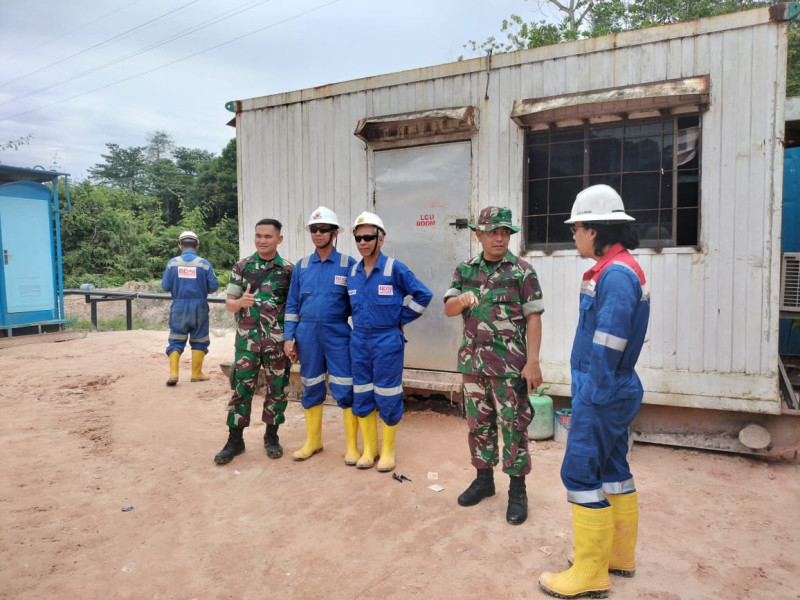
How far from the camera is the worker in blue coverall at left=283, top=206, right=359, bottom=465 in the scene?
166 inches

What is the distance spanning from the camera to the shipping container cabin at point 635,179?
13.9 feet

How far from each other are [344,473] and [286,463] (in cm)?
53

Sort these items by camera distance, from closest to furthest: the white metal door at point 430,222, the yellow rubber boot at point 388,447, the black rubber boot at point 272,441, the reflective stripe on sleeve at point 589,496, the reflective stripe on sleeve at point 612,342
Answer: the reflective stripe on sleeve at point 612,342 → the reflective stripe on sleeve at point 589,496 → the yellow rubber boot at point 388,447 → the black rubber boot at point 272,441 → the white metal door at point 430,222

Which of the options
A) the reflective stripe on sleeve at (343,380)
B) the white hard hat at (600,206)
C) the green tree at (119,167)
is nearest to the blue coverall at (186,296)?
the reflective stripe on sleeve at (343,380)

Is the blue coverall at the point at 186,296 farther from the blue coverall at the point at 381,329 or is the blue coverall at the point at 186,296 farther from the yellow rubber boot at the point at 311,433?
the blue coverall at the point at 381,329

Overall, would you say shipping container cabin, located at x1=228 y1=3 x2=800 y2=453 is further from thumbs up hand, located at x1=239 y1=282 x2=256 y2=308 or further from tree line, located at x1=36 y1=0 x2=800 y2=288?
tree line, located at x1=36 y1=0 x2=800 y2=288

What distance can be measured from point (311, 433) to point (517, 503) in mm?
1846

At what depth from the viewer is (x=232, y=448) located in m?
4.43

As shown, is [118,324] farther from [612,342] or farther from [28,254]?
[612,342]

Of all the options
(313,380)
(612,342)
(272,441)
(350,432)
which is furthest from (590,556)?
(272,441)

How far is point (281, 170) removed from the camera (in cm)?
632

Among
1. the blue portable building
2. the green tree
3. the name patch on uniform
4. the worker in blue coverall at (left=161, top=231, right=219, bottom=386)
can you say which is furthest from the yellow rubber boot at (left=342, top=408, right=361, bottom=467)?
the green tree

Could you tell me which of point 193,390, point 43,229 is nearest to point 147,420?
point 193,390

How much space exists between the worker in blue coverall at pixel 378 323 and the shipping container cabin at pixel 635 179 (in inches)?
48.1
